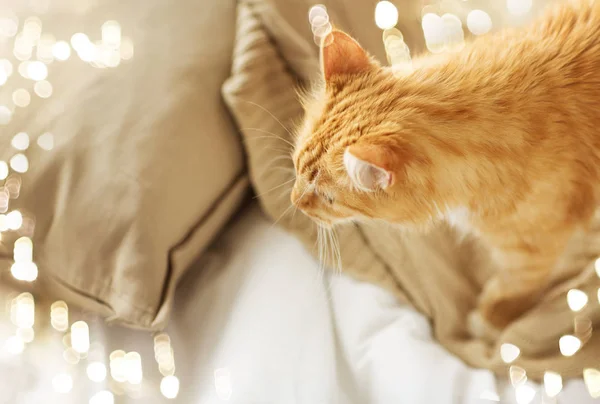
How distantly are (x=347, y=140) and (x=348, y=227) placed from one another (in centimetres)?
38

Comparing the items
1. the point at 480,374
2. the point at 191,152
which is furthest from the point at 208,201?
the point at 480,374

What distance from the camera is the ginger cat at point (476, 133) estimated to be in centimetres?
72

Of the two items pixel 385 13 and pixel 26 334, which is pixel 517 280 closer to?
pixel 385 13

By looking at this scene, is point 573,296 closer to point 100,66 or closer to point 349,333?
point 349,333

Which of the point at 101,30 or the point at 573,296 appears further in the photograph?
the point at 101,30

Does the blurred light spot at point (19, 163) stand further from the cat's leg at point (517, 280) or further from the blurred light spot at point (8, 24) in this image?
the cat's leg at point (517, 280)

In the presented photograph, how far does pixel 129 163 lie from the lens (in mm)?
909

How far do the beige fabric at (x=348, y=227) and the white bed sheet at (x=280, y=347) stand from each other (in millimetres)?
46

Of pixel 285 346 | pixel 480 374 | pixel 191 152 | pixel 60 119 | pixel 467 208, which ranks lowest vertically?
pixel 480 374

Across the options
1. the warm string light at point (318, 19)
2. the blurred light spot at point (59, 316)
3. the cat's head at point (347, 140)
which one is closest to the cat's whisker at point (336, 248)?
the cat's head at point (347, 140)

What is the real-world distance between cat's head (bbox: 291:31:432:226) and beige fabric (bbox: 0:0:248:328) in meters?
0.24

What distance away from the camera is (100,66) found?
38.0 inches

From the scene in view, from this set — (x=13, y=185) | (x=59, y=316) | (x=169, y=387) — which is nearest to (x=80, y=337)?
(x=59, y=316)

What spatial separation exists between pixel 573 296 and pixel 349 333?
420mm
